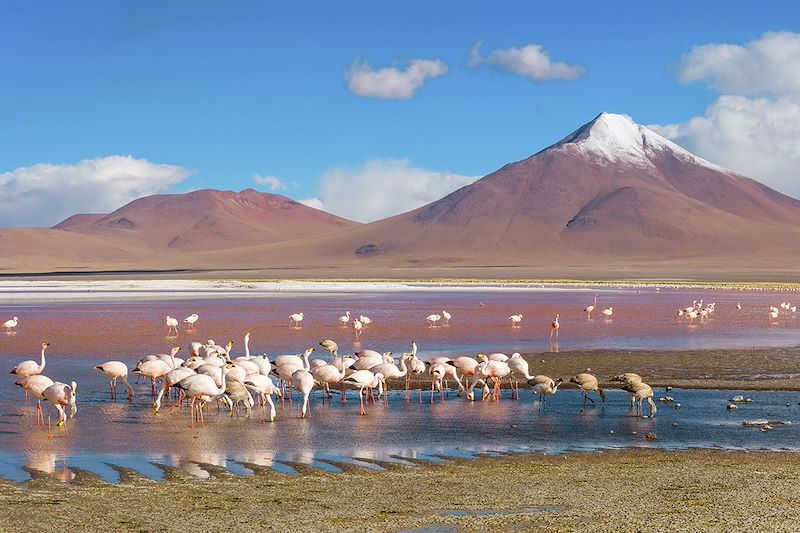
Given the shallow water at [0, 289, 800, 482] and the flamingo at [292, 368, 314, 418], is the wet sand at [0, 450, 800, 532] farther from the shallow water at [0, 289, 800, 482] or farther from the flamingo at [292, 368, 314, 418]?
the flamingo at [292, 368, 314, 418]

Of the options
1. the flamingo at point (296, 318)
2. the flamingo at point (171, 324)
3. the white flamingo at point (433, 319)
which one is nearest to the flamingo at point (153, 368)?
the flamingo at point (171, 324)

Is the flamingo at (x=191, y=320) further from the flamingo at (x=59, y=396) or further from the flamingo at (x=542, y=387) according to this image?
the flamingo at (x=542, y=387)

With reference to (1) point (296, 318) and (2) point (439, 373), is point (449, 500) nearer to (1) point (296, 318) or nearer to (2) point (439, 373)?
(2) point (439, 373)

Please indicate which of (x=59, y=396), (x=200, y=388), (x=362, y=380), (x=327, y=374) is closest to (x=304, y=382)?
(x=362, y=380)

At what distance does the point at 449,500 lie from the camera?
1105 centimetres

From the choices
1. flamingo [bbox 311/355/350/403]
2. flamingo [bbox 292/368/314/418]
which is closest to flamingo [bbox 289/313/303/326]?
flamingo [bbox 311/355/350/403]

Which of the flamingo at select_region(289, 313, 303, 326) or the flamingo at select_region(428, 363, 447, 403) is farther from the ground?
the flamingo at select_region(289, 313, 303, 326)

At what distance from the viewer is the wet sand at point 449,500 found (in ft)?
32.3

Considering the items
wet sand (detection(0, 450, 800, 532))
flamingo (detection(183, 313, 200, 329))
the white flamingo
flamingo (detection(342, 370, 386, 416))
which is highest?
flamingo (detection(183, 313, 200, 329))

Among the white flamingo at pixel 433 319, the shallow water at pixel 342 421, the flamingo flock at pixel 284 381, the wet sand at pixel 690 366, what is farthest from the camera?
the white flamingo at pixel 433 319

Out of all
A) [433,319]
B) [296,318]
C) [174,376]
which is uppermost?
[296,318]

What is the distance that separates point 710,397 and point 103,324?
77.8 ft

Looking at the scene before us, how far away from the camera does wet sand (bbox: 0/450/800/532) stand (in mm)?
9859

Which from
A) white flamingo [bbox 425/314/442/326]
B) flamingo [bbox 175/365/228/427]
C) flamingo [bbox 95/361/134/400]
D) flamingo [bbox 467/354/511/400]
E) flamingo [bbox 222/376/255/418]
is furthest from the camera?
white flamingo [bbox 425/314/442/326]
